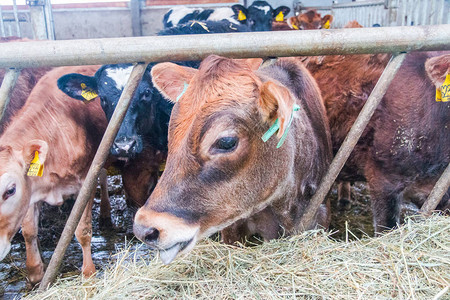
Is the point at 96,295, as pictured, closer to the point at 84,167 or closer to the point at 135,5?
the point at 84,167

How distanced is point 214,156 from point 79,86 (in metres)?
2.16

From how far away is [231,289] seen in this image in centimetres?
180

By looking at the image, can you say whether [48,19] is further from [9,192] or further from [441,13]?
[441,13]

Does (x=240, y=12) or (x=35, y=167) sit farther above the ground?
(x=240, y=12)

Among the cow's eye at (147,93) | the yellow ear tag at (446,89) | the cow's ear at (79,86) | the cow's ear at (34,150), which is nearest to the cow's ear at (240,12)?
the cow's eye at (147,93)

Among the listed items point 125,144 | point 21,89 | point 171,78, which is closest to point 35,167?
point 125,144

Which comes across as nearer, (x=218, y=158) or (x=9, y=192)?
(x=218, y=158)

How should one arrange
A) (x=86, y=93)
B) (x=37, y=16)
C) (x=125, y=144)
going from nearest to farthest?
(x=125, y=144) < (x=86, y=93) < (x=37, y=16)

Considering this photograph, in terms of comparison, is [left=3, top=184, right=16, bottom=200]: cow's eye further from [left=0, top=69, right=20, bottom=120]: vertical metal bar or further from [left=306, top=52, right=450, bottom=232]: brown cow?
[left=306, top=52, right=450, bottom=232]: brown cow

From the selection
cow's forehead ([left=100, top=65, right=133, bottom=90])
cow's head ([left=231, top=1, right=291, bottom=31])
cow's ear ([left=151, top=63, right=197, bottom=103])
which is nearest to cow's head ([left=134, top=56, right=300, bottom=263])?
cow's ear ([left=151, top=63, right=197, bottom=103])

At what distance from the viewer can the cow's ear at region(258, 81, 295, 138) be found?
5.86 feet

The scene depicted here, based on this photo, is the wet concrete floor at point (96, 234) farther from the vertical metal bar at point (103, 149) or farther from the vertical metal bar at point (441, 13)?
the vertical metal bar at point (441, 13)

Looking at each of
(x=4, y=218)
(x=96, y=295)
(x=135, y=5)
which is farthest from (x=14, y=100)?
(x=135, y=5)

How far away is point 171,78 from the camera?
2.44 metres
